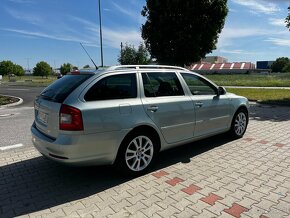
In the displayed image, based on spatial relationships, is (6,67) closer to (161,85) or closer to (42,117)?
(42,117)

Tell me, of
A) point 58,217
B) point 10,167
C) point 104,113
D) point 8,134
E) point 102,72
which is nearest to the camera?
point 58,217

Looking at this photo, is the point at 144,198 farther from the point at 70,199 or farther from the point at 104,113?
the point at 104,113

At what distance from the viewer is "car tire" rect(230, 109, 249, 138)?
6.16 metres

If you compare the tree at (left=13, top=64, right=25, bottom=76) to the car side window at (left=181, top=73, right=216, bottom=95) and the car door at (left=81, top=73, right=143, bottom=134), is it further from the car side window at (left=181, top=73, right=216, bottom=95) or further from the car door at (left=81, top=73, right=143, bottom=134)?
the car door at (left=81, top=73, right=143, bottom=134)

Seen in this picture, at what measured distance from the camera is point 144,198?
3.61 metres

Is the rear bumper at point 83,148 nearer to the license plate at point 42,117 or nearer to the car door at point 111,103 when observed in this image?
the car door at point 111,103

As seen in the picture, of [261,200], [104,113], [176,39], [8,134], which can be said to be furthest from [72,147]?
[176,39]

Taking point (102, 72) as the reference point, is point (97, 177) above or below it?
below

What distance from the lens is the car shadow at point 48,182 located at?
3521 mm

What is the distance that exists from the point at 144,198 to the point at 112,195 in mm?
423

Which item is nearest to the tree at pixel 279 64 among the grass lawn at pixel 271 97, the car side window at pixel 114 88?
the grass lawn at pixel 271 97

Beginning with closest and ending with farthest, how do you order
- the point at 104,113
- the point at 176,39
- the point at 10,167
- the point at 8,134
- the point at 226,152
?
the point at 104,113 → the point at 10,167 → the point at 226,152 → the point at 8,134 → the point at 176,39

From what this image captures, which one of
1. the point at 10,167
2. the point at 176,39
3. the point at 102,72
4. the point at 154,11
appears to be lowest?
the point at 10,167

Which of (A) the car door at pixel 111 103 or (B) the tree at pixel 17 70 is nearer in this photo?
(A) the car door at pixel 111 103
